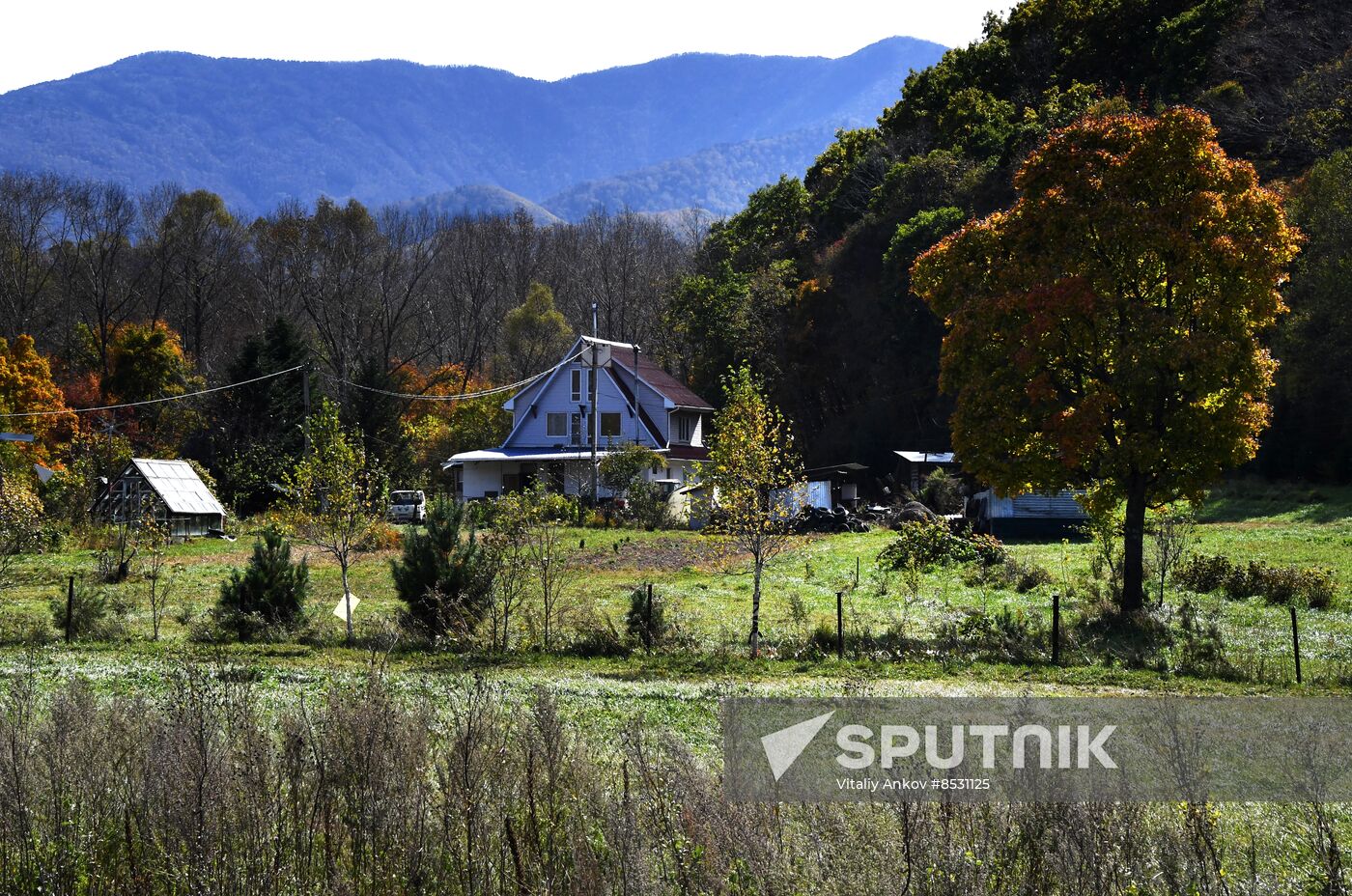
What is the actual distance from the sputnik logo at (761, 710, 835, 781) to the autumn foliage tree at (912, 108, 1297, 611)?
13.0 m

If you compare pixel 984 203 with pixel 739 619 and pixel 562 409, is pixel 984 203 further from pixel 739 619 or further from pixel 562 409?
pixel 739 619

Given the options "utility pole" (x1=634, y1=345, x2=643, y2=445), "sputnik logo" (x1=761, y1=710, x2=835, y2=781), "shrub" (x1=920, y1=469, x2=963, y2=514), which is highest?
"utility pole" (x1=634, y1=345, x2=643, y2=445)

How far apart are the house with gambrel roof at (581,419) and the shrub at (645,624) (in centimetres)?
4065

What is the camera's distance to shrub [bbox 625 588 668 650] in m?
19.4

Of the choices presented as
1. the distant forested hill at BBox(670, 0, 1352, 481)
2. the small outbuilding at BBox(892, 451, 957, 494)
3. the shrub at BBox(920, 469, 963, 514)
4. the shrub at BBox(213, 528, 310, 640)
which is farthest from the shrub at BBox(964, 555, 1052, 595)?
the small outbuilding at BBox(892, 451, 957, 494)

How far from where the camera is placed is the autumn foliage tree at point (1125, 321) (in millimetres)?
20688

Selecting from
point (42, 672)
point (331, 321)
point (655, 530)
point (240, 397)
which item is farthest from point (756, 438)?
point (331, 321)

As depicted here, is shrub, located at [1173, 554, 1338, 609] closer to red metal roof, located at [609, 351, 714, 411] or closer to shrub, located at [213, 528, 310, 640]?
shrub, located at [213, 528, 310, 640]

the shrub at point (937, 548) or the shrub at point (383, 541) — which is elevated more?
the shrub at point (937, 548)

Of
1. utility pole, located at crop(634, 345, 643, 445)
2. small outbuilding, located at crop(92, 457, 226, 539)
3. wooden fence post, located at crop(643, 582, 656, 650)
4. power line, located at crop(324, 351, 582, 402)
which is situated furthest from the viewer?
utility pole, located at crop(634, 345, 643, 445)

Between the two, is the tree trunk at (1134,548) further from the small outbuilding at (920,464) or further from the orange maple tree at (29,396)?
the orange maple tree at (29,396)

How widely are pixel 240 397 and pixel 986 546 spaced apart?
39043 mm

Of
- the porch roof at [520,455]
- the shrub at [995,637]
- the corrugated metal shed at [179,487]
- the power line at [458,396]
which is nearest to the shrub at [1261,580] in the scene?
the shrub at [995,637]

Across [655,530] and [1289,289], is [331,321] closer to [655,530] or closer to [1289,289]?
[655,530]
